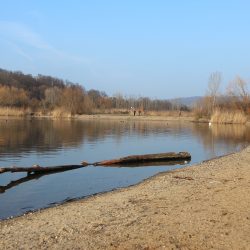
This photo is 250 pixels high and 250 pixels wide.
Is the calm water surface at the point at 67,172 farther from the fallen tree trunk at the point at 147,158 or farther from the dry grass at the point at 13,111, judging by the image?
the dry grass at the point at 13,111

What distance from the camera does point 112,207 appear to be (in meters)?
11.5

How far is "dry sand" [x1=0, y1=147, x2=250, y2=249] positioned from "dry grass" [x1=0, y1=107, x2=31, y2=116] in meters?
70.8

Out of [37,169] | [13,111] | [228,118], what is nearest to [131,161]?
[37,169]

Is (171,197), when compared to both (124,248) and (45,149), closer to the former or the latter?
(124,248)

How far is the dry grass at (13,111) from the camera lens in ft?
268

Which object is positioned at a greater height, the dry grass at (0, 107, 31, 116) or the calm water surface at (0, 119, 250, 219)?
the dry grass at (0, 107, 31, 116)

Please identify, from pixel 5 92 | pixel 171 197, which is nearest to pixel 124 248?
pixel 171 197

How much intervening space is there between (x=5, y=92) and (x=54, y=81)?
66.9m

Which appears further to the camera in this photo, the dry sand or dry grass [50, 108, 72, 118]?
dry grass [50, 108, 72, 118]

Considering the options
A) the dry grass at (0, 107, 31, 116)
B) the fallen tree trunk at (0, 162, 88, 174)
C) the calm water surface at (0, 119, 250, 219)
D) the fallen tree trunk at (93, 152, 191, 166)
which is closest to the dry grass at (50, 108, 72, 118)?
the dry grass at (0, 107, 31, 116)

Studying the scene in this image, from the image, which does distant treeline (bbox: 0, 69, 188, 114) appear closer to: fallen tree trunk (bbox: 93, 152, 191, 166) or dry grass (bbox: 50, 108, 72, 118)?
dry grass (bbox: 50, 108, 72, 118)

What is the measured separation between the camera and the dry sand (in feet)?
26.6

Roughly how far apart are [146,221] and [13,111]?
256 feet

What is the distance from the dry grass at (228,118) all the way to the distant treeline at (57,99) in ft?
102
